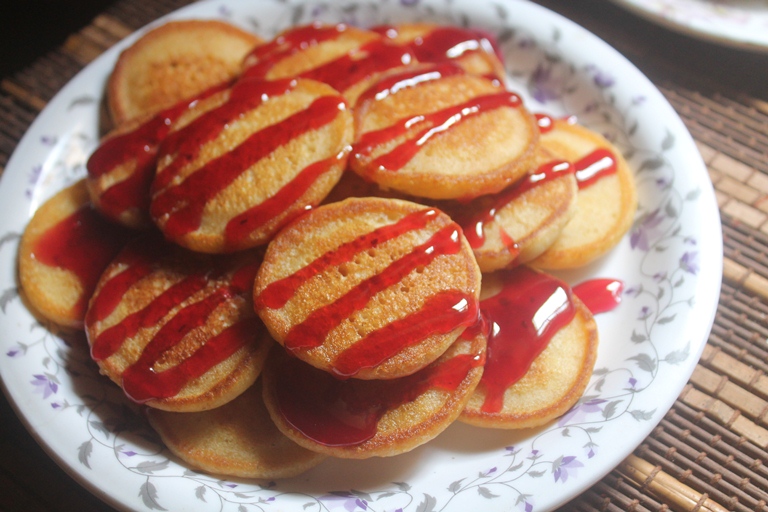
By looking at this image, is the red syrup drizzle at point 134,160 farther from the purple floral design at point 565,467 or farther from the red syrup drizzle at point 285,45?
the purple floral design at point 565,467

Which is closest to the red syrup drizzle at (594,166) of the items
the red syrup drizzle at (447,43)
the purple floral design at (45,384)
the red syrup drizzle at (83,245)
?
the red syrup drizzle at (447,43)

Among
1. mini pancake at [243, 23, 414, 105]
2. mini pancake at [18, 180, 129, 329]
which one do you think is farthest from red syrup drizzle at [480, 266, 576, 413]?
mini pancake at [18, 180, 129, 329]

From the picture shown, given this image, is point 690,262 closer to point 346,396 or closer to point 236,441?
point 346,396

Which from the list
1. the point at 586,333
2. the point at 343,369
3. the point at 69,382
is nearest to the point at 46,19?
the point at 69,382

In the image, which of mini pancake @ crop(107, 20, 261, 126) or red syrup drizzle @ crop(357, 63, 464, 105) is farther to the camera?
mini pancake @ crop(107, 20, 261, 126)

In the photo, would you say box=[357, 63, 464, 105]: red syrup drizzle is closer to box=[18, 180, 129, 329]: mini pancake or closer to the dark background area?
box=[18, 180, 129, 329]: mini pancake

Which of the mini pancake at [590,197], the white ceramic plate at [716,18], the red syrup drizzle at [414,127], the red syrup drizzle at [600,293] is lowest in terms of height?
the red syrup drizzle at [600,293]

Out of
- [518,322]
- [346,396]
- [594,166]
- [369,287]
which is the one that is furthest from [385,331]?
[594,166]
